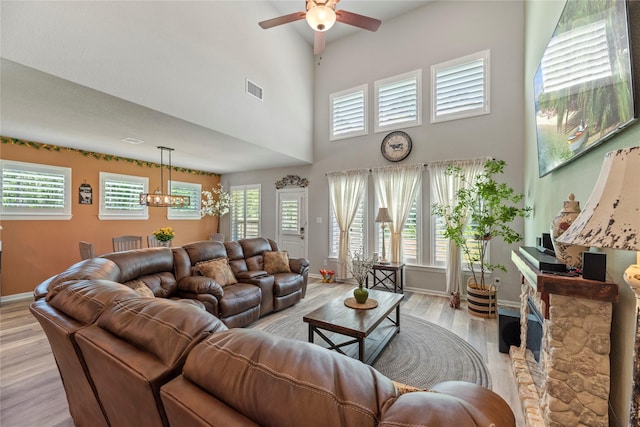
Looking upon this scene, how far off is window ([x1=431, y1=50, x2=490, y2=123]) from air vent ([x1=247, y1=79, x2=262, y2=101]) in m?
3.09

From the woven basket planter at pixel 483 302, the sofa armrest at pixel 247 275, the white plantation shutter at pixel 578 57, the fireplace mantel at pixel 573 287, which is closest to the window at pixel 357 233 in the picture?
the woven basket planter at pixel 483 302

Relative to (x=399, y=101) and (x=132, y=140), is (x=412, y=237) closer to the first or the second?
(x=399, y=101)

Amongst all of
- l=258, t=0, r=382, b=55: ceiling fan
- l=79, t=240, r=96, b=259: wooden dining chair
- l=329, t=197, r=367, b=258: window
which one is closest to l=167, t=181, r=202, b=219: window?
l=79, t=240, r=96, b=259: wooden dining chair

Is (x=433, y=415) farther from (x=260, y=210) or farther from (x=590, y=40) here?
(x=260, y=210)

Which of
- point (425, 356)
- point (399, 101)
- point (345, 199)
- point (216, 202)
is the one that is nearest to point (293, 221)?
point (345, 199)

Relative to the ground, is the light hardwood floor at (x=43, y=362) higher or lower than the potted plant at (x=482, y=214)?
lower

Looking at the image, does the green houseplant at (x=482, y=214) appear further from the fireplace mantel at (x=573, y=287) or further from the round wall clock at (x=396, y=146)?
the fireplace mantel at (x=573, y=287)

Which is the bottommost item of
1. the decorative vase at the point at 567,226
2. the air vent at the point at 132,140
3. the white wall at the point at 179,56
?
the decorative vase at the point at 567,226

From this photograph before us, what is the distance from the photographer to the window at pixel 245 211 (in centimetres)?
693

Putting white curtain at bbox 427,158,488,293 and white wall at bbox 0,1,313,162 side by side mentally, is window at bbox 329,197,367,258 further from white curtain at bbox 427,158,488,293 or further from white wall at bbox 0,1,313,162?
white wall at bbox 0,1,313,162

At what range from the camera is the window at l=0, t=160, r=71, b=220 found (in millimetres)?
4090

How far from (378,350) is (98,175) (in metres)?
5.91

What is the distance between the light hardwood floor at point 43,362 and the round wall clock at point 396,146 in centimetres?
263

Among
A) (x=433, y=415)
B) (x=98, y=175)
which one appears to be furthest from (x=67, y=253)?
(x=433, y=415)
